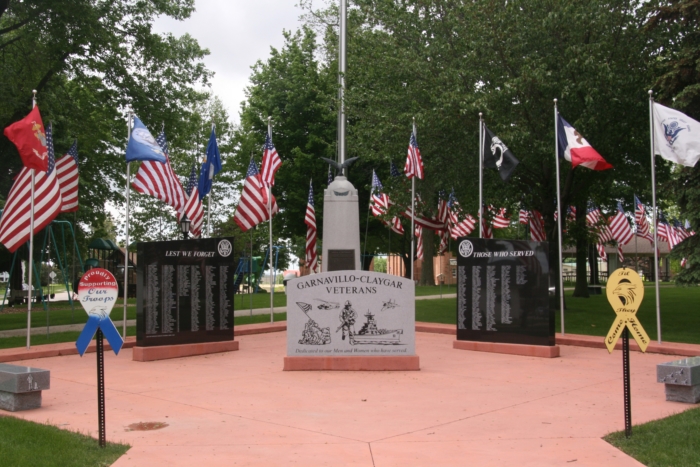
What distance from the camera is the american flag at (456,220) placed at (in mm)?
Result: 24188

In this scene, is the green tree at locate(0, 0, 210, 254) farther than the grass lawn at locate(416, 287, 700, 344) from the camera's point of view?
Yes

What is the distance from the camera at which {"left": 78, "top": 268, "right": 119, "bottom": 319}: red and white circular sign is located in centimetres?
670

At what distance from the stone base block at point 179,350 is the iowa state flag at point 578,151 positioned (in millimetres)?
8042

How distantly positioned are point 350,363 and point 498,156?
675 cm

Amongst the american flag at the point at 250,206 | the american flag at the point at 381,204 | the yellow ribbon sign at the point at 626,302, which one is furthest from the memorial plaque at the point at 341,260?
the yellow ribbon sign at the point at 626,302

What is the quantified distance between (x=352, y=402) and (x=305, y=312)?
2947 mm

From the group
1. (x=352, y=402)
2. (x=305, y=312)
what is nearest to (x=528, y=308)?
(x=305, y=312)

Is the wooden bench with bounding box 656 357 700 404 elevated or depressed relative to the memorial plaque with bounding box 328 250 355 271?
depressed

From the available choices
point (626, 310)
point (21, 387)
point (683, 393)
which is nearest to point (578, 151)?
point (683, 393)

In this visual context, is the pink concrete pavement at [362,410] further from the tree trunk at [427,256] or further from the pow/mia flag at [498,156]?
the tree trunk at [427,256]

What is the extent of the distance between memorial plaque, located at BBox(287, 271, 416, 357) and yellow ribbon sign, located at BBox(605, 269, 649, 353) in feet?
15.8

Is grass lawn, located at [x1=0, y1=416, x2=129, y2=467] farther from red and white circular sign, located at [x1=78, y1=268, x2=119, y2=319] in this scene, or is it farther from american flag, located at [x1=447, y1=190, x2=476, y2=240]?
american flag, located at [x1=447, y1=190, x2=476, y2=240]

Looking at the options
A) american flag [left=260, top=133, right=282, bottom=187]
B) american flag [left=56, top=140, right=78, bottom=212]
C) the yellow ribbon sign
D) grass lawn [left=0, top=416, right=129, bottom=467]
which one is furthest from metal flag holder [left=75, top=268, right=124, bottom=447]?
american flag [left=260, top=133, right=282, bottom=187]

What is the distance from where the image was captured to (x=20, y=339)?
50.2ft
